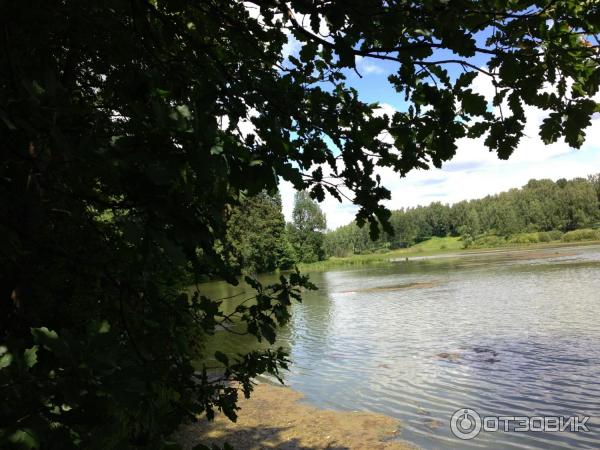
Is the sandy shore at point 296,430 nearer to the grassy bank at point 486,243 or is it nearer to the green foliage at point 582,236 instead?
the grassy bank at point 486,243

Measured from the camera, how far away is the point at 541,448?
27.4ft

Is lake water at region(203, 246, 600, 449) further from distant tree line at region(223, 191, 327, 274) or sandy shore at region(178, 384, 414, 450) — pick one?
distant tree line at region(223, 191, 327, 274)

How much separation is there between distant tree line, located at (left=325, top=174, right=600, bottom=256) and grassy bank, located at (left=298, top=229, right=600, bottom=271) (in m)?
2.84

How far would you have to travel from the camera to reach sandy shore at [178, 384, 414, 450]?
8695 millimetres

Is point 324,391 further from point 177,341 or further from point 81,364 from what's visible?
point 81,364

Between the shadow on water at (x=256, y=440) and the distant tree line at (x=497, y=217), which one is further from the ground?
the distant tree line at (x=497, y=217)

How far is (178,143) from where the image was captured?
4.71 feet

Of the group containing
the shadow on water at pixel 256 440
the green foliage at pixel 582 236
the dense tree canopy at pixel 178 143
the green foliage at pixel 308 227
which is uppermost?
the green foliage at pixel 308 227

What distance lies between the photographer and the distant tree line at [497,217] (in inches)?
4754

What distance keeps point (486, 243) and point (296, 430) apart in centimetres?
12240

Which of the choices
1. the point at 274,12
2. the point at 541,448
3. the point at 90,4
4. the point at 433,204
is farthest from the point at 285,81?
the point at 433,204

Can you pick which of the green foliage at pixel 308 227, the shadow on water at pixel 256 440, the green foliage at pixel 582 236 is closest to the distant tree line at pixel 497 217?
the green foliage at pixel 582 236

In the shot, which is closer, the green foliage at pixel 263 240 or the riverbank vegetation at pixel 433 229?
the green foliage at pixel 263 240

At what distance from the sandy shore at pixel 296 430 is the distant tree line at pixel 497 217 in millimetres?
98873
